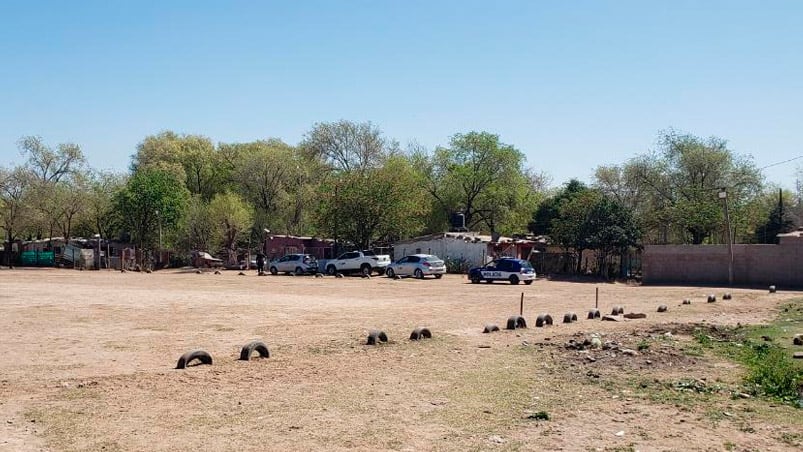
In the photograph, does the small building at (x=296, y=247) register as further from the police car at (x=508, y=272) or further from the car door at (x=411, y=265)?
the police car at (x=508, y=272)

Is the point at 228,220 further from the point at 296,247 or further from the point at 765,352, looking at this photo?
the point at 765,352

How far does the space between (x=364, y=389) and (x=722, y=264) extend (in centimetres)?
3624

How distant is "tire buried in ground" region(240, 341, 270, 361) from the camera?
40.2 feet

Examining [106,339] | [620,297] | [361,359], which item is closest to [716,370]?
[361,359]

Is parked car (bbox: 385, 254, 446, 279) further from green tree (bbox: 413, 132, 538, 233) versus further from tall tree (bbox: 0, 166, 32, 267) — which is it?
tall tree (bbox: 0, 166, 32, 267)

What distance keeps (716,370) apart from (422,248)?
46.0 meters

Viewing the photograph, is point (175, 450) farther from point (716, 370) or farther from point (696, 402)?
point (716, 370)

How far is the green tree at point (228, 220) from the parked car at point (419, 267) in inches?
951

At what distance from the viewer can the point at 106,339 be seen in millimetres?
15023

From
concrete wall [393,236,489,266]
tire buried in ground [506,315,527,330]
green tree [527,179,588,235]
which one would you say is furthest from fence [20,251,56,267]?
tire buried in ground [506,315,527,330]

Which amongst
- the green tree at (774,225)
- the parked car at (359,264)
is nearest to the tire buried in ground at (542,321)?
the parked car at (359,264)

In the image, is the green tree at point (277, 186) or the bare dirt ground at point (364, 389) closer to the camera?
the bare dirt ground at point (364, 389)

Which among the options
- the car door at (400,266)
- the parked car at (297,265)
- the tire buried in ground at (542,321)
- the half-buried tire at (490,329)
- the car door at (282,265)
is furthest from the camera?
the car door at (282,265)

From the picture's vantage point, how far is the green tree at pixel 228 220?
66.8m
